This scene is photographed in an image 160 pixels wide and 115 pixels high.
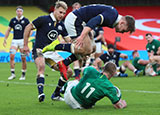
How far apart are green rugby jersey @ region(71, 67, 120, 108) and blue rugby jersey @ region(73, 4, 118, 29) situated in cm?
81

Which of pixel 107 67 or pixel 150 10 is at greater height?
pixel 107 67

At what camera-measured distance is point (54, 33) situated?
9133 millimetres

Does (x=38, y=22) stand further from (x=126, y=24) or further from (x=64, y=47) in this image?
(x=126, y=24)

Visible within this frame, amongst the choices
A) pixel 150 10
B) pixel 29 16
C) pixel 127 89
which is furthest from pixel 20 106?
pixel 150 10

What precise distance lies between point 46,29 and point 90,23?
6.42 feet

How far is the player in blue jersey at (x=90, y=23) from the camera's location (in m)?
7.22

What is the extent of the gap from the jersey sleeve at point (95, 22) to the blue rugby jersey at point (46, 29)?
5.93ft

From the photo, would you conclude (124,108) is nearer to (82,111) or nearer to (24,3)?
(82,111)

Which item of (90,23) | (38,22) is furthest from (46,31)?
(90,23)

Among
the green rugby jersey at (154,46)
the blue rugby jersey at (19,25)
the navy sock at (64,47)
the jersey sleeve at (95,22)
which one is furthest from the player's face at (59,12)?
the green rugby jersey at (154,46)

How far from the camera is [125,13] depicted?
3059cm

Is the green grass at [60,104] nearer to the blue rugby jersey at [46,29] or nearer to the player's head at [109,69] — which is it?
the player's head at [109,69]

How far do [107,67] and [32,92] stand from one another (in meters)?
3.50

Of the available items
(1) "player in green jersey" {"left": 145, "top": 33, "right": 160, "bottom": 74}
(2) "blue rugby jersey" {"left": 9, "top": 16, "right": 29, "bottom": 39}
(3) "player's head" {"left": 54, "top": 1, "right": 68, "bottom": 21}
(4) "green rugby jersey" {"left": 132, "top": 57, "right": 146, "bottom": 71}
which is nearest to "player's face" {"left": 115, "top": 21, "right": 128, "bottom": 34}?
(3) "player's head" {"left": 54, "top": 1, "right": 68, "bottom": 21}
